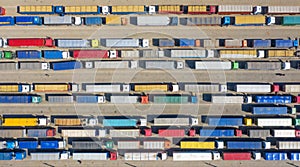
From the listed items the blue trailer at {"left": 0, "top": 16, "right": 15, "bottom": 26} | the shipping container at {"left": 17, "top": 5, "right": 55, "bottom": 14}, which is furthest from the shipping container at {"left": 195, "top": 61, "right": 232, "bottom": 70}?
the blue trailer at {"left": 0, "top": 16, "right": 15, "bottom": 26}

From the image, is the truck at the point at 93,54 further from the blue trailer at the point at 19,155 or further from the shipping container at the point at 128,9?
the blue trailer at the point at 19,155

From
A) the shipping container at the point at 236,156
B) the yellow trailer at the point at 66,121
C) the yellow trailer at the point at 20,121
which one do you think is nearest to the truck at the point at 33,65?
the yellow trailer at the point at 20,121

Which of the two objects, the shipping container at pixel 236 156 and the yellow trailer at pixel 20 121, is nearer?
the shipping container at pixel 236 156

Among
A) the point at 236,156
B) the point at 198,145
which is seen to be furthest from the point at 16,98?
the point at 236,156

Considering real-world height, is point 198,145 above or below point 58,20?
below

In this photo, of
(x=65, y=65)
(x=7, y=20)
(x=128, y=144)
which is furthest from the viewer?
(x=128, y=144)

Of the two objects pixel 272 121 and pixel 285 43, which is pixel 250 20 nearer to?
pixel 285 43

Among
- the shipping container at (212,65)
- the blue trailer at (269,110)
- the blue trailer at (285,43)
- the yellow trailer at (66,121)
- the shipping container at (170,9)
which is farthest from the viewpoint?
the yellow trailer at (66,121)

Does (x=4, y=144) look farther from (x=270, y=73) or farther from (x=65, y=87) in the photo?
(x=270, y=73)
